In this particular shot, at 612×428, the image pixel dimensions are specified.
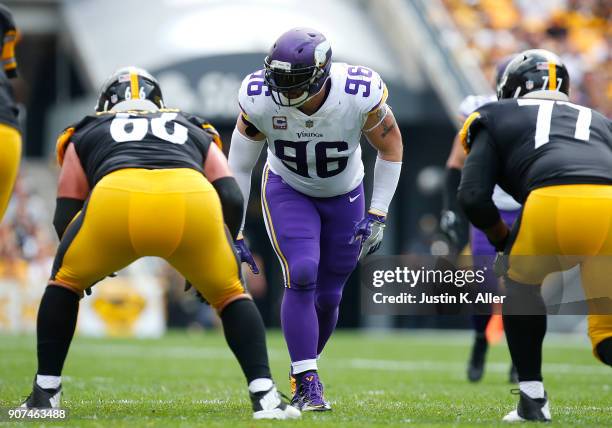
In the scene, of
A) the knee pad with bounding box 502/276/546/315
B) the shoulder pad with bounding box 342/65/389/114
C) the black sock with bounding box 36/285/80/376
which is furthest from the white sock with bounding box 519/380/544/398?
the black sock with bounding box 36/285/80/376

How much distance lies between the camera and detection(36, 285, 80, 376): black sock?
4.37 meters

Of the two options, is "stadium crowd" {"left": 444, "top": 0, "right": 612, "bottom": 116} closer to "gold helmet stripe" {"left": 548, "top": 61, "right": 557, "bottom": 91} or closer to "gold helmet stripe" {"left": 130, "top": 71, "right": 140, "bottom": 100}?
"gold helmet stripe" {"left": 548, "top": 61, "right": 557, "bottom": 91}

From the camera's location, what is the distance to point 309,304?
209 inches

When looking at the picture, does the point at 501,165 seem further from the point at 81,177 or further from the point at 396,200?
the point at 396,200

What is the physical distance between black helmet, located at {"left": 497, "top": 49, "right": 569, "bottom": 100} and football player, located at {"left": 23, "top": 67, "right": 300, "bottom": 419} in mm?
1359

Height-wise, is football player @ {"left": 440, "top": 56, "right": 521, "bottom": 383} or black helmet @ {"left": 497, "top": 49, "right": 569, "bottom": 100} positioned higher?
black helmet @ {"left": 497, "top": 49, "right": 569, "bottom": 100}

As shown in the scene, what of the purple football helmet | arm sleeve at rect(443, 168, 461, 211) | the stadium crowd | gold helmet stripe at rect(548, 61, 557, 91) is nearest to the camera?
gold helmet stripe at rect(548, 61, 557, 91)

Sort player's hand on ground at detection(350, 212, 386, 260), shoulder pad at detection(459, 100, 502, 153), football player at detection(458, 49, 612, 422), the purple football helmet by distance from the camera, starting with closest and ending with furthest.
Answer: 1. football player at detection(458, 49, 612, 422)
2. shoulder pad at detection(459, 100, 502, 153)
3. the purple football helmet
4. player's hand on ground at detection(350, 212, 386, 260)

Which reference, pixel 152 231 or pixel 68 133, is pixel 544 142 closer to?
pixel 152 231

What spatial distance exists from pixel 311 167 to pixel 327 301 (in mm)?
766

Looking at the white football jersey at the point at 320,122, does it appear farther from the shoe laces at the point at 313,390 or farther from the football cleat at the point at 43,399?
the football cleat at the point at 43,399

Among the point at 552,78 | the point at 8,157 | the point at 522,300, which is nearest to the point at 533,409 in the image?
the point at 522,300

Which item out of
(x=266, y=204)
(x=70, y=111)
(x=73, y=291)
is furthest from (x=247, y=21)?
(x=73, y=291)

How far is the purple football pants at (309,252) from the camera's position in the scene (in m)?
5.26
